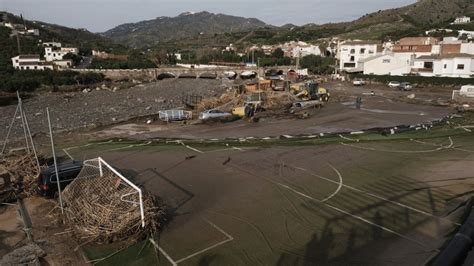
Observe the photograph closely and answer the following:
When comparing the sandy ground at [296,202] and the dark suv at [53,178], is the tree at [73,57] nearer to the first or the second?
the sandy ground at [296,202]

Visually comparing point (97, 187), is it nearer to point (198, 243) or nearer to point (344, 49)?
point (198, 243)

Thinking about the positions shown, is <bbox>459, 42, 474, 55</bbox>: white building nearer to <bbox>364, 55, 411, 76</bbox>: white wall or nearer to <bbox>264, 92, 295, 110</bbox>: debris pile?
<bbox>364, 55, 411, 76</bbox>: white wall

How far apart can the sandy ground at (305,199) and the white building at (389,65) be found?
50642 mm

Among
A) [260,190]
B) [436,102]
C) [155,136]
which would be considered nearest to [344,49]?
[436,102]

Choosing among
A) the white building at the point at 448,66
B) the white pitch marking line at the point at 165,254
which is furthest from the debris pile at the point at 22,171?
the white building at the point at 448,66

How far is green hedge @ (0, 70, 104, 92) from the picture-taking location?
6500 cm

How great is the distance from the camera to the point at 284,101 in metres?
35.8

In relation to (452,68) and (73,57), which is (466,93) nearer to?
(452,68)

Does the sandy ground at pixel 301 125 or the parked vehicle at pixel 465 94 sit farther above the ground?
the parked vehicle at pixel 465 94

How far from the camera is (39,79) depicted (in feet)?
243

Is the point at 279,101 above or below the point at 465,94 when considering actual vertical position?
above

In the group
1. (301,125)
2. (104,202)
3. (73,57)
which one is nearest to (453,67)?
(301,125)

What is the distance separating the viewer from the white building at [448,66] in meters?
54.6

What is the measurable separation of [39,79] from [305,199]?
258 feet
